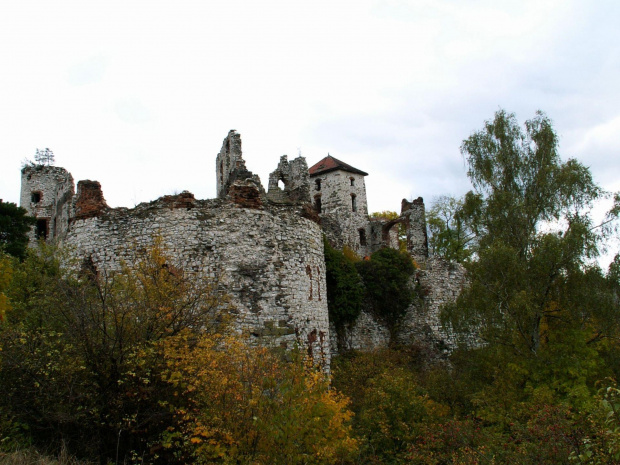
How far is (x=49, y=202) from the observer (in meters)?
35.9

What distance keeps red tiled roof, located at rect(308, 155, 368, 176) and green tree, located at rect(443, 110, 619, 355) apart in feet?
72.8

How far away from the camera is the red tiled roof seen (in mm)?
42719

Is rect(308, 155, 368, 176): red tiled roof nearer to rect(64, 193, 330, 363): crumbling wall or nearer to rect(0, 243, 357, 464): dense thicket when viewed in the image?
rect(64, 193, 330, 363): crumbling wall

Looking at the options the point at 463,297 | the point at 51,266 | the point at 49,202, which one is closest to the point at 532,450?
the point at 463,297

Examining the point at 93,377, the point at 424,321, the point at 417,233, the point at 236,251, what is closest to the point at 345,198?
the point at 417,233

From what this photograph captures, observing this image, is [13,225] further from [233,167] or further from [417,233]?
[417,233]

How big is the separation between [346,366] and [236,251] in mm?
7609

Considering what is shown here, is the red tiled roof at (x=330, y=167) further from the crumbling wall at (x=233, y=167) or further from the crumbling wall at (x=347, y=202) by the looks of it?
the crumbling wall at (x=233, y=167)

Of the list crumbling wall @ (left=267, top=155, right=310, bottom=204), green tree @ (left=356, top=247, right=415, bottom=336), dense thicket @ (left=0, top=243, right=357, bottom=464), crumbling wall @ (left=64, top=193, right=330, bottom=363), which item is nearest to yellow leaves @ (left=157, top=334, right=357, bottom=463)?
dense thicket @ (left=0, top=243, right=357, bottom=464)

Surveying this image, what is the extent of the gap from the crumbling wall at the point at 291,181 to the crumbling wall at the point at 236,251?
11.8 feet

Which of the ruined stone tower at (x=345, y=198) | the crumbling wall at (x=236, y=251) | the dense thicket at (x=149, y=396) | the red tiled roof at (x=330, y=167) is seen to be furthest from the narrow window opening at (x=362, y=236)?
the dense thicket at (x=149, y=396)

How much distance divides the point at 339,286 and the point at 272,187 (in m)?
7.72

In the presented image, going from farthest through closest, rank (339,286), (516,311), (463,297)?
(339,286), (463,297), (516,311)

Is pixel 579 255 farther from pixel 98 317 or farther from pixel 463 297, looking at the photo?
pixel 98 317
